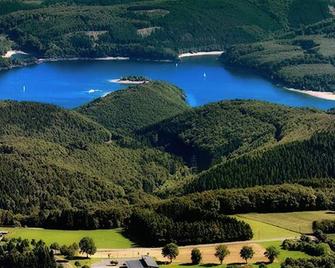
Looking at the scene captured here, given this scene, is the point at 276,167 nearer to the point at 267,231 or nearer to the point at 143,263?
the point at 267,231

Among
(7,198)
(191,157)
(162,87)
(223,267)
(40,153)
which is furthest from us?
(162,87)

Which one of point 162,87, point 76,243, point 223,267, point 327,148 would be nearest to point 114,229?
point 76,243

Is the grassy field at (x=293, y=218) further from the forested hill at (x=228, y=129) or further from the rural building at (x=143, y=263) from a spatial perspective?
the forested hill at (x=228, y=129)

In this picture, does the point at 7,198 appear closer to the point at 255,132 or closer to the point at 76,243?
the point at 76,243

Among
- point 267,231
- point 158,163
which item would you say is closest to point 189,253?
point 267,231

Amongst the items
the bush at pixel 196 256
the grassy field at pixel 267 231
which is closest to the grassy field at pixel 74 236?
the bush at pixel 196 256

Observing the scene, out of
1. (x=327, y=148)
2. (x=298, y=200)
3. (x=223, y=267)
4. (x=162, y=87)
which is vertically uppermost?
(x=162, y=87)

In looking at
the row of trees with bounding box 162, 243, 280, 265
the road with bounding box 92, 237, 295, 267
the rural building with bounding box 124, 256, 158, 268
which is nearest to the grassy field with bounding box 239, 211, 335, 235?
the road with bounding box 92, 237, 295, 267

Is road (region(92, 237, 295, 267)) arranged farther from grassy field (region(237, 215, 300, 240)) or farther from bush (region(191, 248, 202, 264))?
grassy field (region(237, 215, 300, 240))
